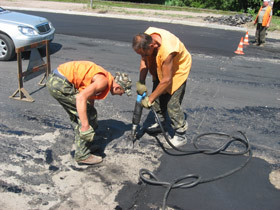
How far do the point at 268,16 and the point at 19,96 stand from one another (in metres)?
9.21

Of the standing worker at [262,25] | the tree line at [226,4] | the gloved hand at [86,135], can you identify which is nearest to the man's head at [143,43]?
the gloved hand at [86,135]

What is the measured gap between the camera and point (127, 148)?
4262mm

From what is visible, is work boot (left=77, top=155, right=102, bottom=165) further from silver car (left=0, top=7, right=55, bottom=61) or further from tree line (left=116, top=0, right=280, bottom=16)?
tree line (left=116, top=0, right=280, bottom=16)

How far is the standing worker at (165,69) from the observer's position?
367cm

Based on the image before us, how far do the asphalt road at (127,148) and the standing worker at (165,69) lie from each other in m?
0.43

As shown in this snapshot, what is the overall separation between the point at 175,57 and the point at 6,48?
5.26 metres

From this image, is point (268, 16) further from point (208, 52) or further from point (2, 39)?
point (2, 39)

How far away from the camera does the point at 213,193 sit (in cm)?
346

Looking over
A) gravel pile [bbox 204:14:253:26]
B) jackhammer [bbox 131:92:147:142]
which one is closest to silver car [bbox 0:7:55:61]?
jackhammer [bbox 131:92:147:142]

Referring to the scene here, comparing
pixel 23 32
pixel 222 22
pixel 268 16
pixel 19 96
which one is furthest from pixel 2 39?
pixel 222 22

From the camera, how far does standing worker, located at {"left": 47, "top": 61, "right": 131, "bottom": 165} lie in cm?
334

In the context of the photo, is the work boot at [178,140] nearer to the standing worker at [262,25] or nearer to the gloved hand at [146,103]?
the gloved hand at [146,103]

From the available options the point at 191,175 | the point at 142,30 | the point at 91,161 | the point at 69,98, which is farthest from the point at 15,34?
the point at 142,30

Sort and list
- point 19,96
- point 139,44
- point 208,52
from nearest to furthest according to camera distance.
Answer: point 139,44 → point 19,96 → point 208,52
